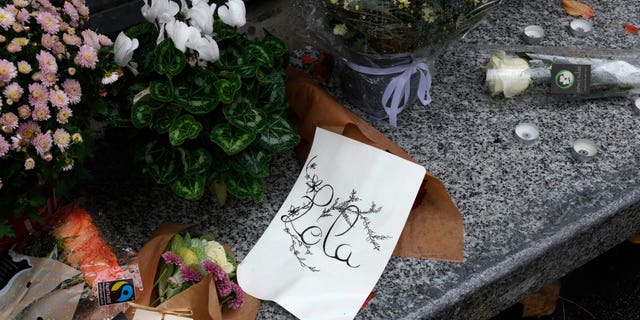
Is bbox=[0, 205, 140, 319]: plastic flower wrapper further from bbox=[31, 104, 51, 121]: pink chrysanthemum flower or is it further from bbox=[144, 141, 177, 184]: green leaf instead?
bbox=[31, 104, 51, 121]: pink chrysanthemum flower

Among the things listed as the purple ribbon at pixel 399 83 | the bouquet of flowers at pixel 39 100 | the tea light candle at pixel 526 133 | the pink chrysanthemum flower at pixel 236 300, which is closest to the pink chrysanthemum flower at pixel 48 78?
the bouquet of flowers at pixel 39 100

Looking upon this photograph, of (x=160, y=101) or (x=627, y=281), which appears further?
(x=627, y=281)

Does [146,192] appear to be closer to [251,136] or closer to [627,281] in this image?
[251,136]

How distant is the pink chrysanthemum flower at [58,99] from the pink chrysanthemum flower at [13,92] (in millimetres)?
60

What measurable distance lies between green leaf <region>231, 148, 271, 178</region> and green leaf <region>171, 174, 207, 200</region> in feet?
0.28

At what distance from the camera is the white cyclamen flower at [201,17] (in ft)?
4.97

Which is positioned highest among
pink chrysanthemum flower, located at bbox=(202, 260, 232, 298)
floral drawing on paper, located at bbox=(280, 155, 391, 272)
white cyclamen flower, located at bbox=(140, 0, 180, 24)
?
white cyclamen flower, located at bbox=(140, 0, 180, 24)

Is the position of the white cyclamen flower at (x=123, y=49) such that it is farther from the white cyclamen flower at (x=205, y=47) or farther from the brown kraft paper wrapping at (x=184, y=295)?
the brown kraft paper wrapping at (x=184, y=295)

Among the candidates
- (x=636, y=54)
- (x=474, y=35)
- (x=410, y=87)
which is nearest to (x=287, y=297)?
(x=410, y=87)

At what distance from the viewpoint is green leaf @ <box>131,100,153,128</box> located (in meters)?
1.50

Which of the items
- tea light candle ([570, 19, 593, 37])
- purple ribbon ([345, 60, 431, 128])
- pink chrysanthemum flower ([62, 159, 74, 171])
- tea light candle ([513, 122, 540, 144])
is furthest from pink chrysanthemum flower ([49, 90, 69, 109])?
tea light candle ([570, 19, 593, 37])

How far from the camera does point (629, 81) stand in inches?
81.6

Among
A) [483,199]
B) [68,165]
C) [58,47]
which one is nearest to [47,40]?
[58,47]

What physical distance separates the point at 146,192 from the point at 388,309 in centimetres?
70
